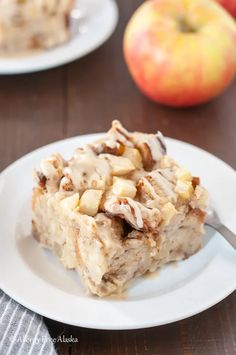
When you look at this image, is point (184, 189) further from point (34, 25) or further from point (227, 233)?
point (34, 25)

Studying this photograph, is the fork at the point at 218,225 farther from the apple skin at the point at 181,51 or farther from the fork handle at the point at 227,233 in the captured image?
the apple skin at the point at 181,51

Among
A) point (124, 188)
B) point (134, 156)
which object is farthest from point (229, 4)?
point (124, 188)

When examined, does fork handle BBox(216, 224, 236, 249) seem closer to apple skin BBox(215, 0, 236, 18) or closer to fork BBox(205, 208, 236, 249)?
fork BBox(205, 208, 236, 249)

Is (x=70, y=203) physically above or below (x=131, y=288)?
above

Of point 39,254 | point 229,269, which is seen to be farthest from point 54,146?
point 229,269

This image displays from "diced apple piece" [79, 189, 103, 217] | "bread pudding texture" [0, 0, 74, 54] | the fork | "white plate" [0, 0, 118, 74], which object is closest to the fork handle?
the fork

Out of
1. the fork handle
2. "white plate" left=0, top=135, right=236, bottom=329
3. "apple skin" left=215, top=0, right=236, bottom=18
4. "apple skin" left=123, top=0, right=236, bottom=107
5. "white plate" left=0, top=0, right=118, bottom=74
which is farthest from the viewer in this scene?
"apple skin" left=215, top=0, right=236, bottom=18

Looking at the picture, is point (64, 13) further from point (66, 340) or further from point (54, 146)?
point (66, 340)
